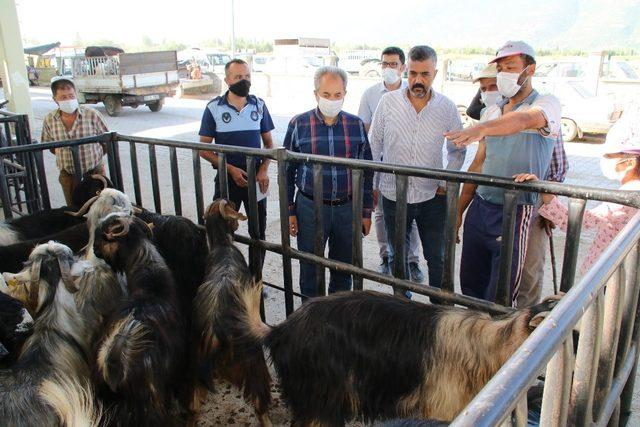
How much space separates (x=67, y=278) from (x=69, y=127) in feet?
9.96

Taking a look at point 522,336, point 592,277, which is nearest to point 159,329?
point 522,336

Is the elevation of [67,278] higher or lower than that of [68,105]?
lower

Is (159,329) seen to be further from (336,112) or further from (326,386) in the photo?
(336,112)

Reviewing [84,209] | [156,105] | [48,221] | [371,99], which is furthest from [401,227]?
→ [156,105]

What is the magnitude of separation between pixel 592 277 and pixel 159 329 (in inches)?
82.3

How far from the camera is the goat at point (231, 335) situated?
2760 mm

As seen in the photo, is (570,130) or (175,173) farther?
(570,130)

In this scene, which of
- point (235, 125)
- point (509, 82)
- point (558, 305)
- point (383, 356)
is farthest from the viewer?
point (235, 125)

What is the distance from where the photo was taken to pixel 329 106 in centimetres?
376

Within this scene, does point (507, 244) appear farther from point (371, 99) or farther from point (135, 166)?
point (371, 99)

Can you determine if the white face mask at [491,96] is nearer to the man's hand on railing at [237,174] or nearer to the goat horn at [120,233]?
the man's hand on railing at [237,174]

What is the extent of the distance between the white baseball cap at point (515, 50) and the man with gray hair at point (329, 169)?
3.57 feet

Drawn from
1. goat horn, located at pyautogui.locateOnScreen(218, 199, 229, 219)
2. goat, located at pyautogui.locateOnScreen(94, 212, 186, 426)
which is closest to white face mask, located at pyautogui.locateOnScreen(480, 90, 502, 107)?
goat horn, located at pyautogui.locateOnScreen(218, 199, 229, 219)

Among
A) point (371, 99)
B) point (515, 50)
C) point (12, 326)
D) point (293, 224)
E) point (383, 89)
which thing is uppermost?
point (515, 50)
